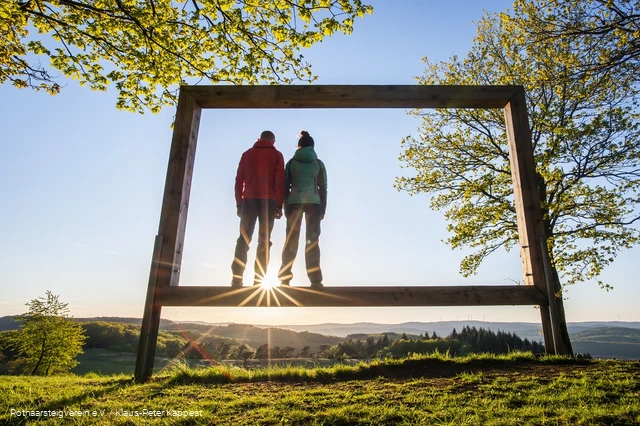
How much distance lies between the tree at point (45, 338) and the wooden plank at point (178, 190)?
29.9 m

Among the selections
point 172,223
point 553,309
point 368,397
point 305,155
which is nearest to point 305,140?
point 305,155

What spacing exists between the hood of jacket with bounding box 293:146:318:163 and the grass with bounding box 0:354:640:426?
3.24 meters

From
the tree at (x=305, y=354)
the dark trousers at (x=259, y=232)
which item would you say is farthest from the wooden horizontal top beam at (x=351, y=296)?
the tree at (x=305, y=354)

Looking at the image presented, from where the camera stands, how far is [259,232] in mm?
5598

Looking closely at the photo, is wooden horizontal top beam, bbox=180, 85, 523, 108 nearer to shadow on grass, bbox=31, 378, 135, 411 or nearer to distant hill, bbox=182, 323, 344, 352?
shadow on grass, bbox=31, 378, 135, 411

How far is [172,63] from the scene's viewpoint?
8719 mm

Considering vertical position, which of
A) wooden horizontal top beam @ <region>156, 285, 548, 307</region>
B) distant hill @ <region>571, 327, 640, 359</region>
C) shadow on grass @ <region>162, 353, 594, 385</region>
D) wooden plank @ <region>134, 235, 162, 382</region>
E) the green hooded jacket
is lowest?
distant hill @ <region>571, 327, 640, 359</region>

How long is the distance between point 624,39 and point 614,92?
24.8ft

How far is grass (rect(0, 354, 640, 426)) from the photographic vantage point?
9.35 ft

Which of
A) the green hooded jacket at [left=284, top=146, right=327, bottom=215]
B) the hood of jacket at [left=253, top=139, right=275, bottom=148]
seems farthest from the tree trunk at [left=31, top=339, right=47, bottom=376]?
the green hooded jacket at [left=284, top=146, right=327, bottom=215]

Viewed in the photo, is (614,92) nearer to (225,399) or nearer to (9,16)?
(225,399)

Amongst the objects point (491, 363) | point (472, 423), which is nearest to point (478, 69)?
point (491, 363)

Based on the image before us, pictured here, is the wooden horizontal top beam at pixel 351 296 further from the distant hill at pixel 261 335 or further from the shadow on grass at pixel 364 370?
the distant hill at pixel 261 335

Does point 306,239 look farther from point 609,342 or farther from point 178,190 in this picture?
point 609,342
